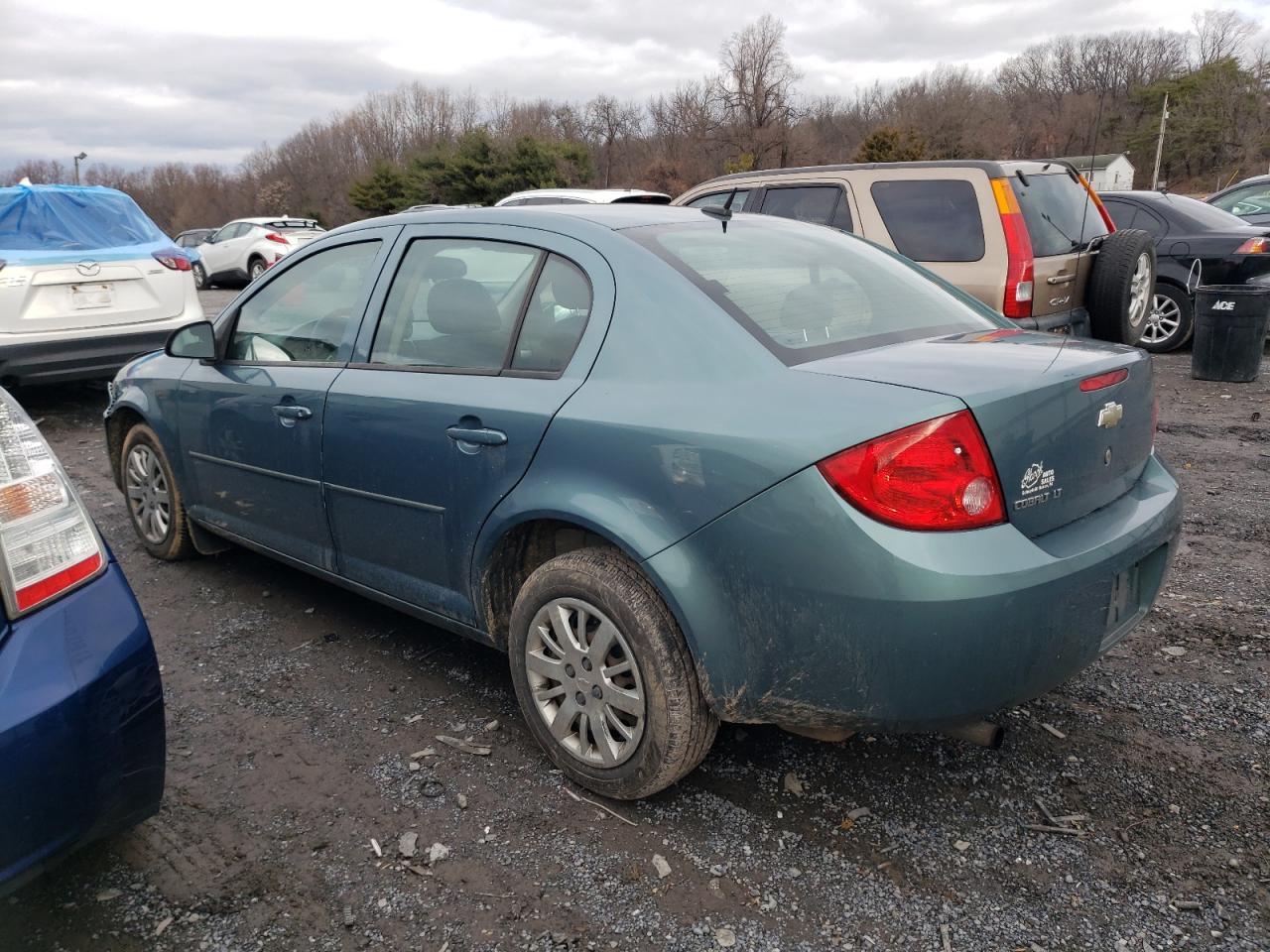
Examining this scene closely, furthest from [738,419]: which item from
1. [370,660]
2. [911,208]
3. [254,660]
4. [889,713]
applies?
[911,208]

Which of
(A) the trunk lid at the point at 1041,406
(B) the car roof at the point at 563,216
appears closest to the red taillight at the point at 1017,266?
(B) the car roof at the point at 563,216

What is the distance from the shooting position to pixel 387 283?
338 cm

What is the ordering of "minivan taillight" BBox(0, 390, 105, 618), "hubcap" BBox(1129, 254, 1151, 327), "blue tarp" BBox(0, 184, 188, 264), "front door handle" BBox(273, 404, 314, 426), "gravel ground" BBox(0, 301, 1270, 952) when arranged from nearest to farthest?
"minivan taillight" BBox(0, 390, 105, 618) < "gravel ground" BBox(0, 301, 1270, 952) < "front door handle" BBox(273, 404, 314, 426) < "hubcap" BBox(1129, 254, 1151, 327) < "blue tarp" BBox(0, 184, 188, 264)

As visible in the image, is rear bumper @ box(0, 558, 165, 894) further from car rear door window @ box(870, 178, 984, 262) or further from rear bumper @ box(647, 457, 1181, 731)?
car rear door window @ box(870, 178, 984, 262)

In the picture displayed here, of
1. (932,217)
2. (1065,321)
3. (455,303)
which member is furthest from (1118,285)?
(455,303)

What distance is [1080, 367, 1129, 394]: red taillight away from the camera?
243 cm

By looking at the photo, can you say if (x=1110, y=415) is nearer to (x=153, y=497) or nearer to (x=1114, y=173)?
(x=153, y=497)

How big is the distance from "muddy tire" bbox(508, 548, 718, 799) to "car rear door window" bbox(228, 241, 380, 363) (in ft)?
4.40

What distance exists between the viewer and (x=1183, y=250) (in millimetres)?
9766

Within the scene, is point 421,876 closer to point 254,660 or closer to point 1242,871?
point 254,660

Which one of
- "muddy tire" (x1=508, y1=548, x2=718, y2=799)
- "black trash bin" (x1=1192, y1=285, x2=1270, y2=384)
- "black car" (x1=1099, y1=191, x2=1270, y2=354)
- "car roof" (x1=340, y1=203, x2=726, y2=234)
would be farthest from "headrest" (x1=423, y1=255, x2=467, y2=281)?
"black car" (x1=1099, y1=191, x2=1270, y2=354)

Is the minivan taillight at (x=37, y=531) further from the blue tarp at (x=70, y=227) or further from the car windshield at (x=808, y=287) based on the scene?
the blue tarp at (x=70, y=227)

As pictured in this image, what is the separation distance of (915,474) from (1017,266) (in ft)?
16.4

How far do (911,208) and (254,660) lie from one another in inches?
220
